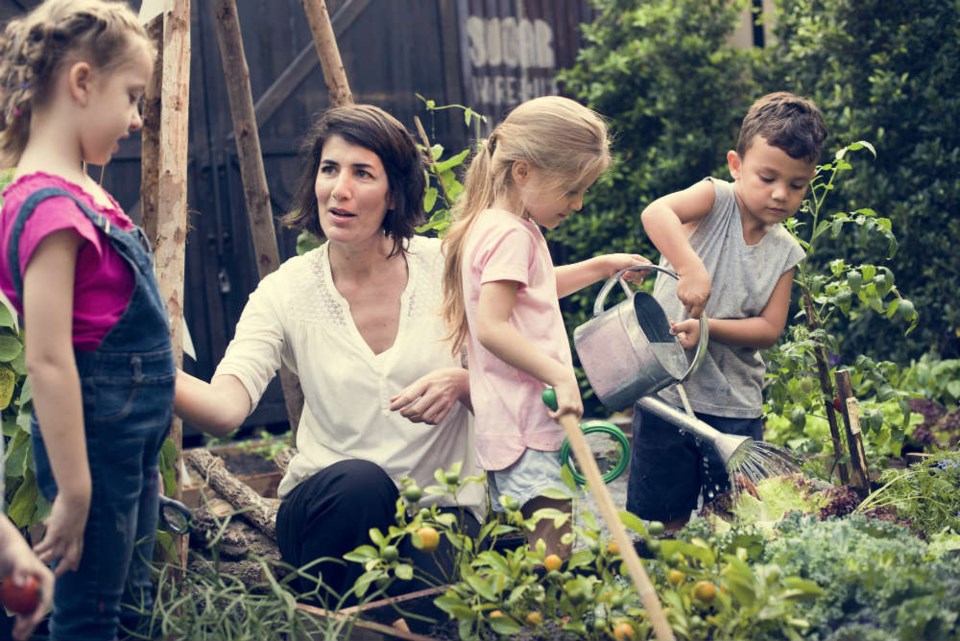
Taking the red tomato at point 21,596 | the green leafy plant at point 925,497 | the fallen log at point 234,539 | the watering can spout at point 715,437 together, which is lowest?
the fallen log at point 234,539

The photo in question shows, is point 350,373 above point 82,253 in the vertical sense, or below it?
below

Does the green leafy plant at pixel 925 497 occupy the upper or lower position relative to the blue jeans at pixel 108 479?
lower

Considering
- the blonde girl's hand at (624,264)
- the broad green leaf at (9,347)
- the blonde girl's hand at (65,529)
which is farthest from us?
the blonde girl's hand at (624,264)

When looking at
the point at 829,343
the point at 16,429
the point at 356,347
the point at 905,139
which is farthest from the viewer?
the point at 905,139

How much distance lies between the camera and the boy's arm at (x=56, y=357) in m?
1.61

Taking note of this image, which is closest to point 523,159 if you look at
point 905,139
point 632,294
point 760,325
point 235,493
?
point 632,294

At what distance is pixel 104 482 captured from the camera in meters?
1.76

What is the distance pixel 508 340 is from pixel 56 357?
88 cm

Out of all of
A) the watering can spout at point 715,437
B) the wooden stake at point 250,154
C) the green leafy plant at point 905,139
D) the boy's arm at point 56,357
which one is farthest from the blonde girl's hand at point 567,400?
the green leafy plant at point 905,139

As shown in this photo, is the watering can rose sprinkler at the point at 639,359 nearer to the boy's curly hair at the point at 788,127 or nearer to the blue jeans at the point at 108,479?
the boy's curly hair at the point at 788,127

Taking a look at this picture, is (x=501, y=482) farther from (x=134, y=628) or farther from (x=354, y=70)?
(x=354, y=70)

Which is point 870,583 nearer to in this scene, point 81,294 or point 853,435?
point 853,435

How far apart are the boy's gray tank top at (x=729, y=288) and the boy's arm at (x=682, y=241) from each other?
0.08m

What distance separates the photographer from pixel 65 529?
1.67m
